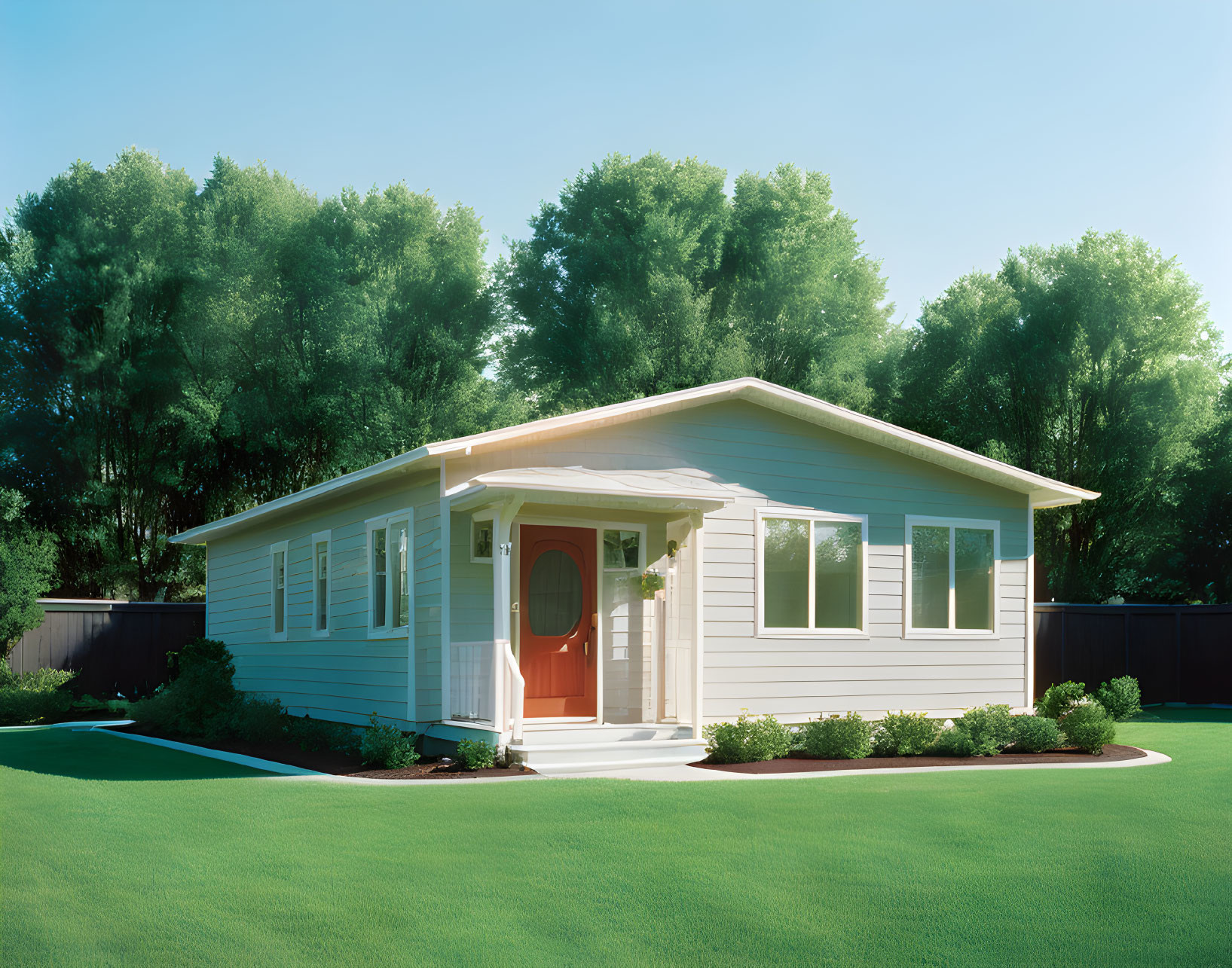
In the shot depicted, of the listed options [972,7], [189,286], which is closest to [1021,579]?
[972,7]

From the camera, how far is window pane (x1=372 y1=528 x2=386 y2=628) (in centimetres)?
1303

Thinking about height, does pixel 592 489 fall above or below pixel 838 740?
above

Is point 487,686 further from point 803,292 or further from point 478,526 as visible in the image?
point 803,292

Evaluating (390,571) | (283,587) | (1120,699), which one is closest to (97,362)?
(283,587)

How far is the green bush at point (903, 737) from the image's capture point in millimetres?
12008

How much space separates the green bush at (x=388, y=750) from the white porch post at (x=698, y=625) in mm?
3015

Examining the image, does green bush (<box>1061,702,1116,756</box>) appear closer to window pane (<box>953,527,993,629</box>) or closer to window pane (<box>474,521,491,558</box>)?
window pane (<box>953,527,993,629</box>)

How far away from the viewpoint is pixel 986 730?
12.2 m

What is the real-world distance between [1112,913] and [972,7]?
32.1 feet

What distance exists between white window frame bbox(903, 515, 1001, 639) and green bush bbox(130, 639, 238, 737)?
29.8 ft

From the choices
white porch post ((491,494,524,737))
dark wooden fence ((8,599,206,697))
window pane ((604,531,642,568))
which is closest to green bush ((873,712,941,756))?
window pane ((604,531,642,568))

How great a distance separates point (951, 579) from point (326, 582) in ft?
27.9

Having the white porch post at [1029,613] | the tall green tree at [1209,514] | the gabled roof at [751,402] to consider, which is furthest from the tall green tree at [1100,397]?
the white porch post at [1029,613]

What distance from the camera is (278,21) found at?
10719 mm
